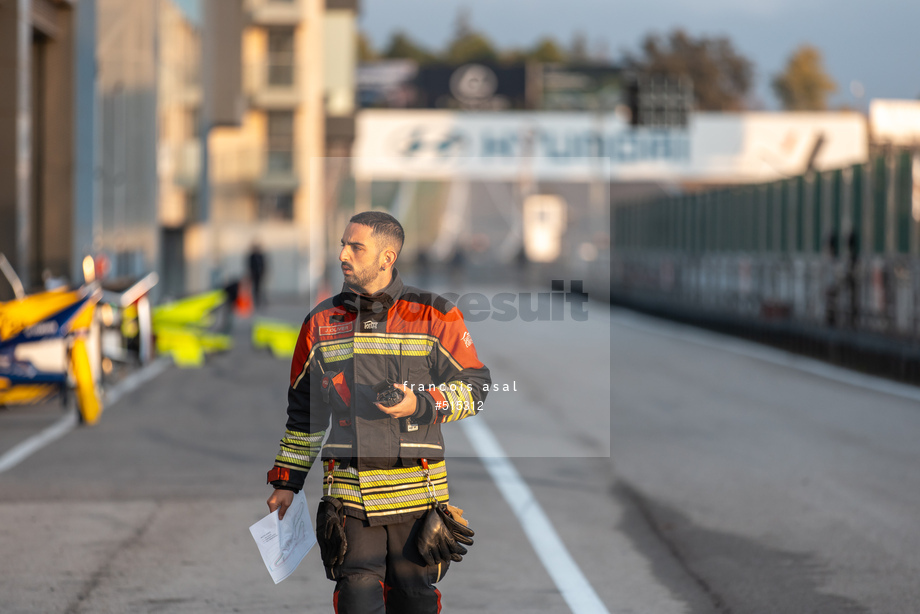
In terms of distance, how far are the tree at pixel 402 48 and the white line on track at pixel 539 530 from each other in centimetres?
13249

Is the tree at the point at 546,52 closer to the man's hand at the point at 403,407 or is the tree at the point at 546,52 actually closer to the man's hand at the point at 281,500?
the man's hand at the point at 281,500

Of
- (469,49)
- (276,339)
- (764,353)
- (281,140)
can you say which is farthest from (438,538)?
(469,49)

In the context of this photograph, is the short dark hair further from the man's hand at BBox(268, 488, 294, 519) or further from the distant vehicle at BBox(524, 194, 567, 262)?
the distant vehicle at BBox(524, 194, 567, 262)

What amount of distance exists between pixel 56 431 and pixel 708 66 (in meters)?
110

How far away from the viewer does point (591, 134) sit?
7200 cm

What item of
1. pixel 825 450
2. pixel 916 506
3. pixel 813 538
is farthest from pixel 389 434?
pixel 825 450

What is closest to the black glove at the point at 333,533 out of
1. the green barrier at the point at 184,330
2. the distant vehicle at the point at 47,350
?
the distant vehicle at the point at 47,350

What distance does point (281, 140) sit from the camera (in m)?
48.7

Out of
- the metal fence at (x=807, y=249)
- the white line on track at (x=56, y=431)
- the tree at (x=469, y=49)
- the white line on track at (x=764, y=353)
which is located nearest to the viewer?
the white line on track at (x=56, y=431)

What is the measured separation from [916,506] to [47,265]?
51.2ft

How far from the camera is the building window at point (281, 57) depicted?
48.2m

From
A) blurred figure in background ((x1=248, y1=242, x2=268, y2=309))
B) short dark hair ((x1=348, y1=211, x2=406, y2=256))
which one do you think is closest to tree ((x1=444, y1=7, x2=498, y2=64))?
blurred figure in background ((x1=248, y1=242, x2=268, y2=309))

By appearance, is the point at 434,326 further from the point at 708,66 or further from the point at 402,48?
the point at 402,48

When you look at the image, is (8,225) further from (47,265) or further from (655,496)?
(655,496)
